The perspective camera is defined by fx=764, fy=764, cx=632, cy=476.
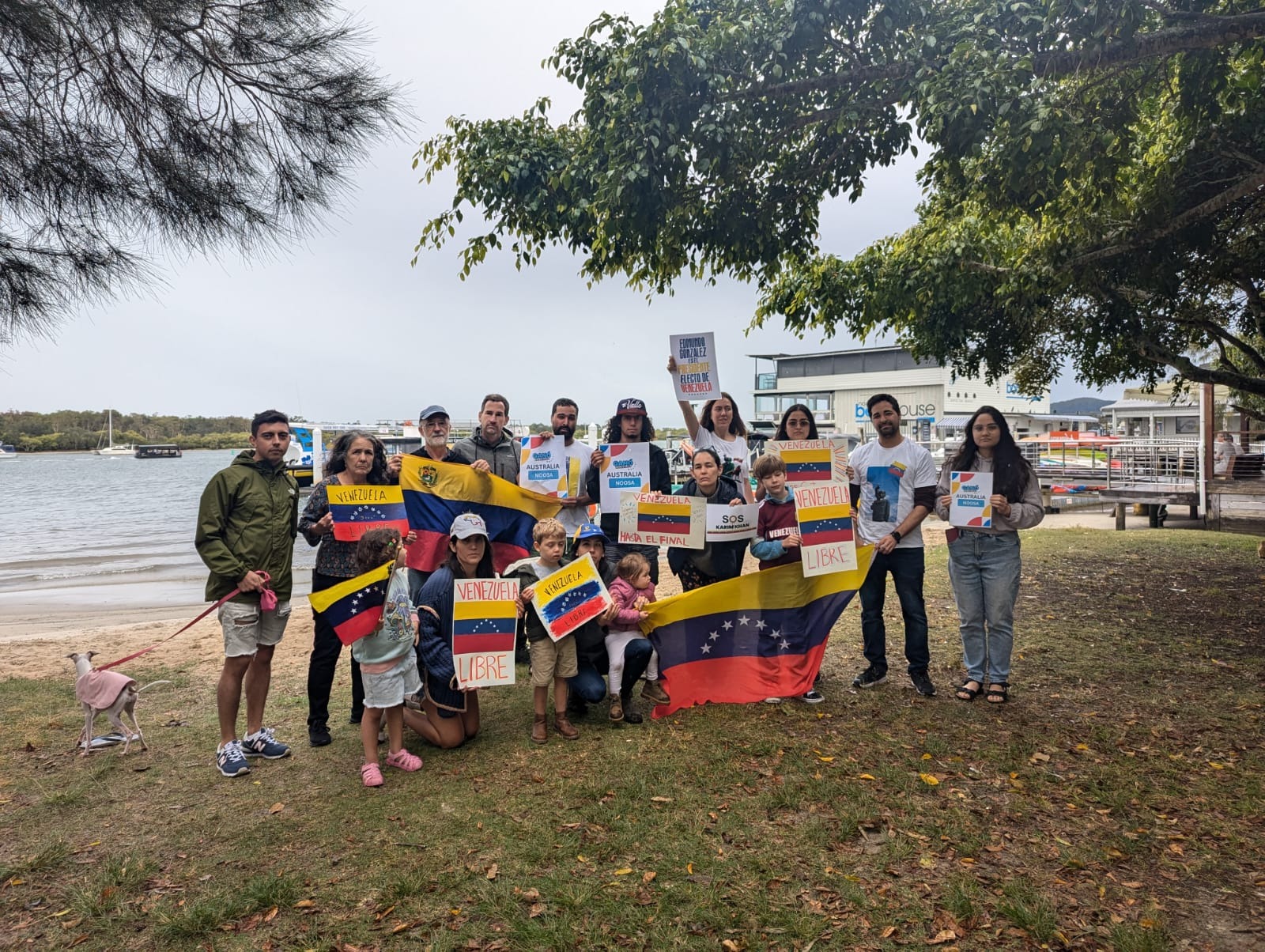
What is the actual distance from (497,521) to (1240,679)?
6.27 m

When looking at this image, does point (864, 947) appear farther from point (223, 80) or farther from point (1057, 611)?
point (1057, 611)

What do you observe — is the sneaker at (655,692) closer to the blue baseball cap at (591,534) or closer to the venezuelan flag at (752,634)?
the venezuelan flag at (752,634)

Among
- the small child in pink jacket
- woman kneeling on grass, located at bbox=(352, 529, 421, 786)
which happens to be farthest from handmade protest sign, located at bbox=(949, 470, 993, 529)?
woman kneeling on grass, located at bbox=(352, 529, 421, 786)

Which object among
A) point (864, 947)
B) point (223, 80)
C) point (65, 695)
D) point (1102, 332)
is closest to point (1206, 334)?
point (1102, 332)

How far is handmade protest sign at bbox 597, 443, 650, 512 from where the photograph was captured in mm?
6156

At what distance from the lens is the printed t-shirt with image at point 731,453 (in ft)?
20.4

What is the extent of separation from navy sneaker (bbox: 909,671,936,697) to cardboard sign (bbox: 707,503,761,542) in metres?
1.67

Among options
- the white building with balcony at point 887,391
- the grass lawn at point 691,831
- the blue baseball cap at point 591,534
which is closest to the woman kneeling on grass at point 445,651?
the grass lawn at point 691,831

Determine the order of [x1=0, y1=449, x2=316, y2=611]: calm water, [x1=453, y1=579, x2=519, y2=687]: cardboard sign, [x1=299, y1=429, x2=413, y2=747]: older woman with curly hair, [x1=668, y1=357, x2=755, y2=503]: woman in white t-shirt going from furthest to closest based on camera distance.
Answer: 1. [x1=0, y1=449, x2=316, y2=611]: calm water
2. [x1=668, y1=357, x2=755, y2=503]: woman in white t-shirt
3. [x1=299, y1=429, x2=413, y2=747]: older woman with curly hair
4. [x1=453, y1=579, x2=519, y2=687]: cardboard sign

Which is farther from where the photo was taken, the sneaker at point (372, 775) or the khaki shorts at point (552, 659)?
the khaki shorts at point (552, 659)

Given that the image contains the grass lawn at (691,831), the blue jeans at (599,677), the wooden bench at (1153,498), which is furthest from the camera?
the wooden bench at (1153,498)

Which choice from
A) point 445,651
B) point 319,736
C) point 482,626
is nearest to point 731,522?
point 482,626

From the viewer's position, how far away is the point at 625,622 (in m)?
5.39

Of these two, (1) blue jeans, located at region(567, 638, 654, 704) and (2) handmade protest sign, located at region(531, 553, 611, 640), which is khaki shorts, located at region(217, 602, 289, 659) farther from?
(1) blue jeans, located at region(567, 638, 654, 704)
